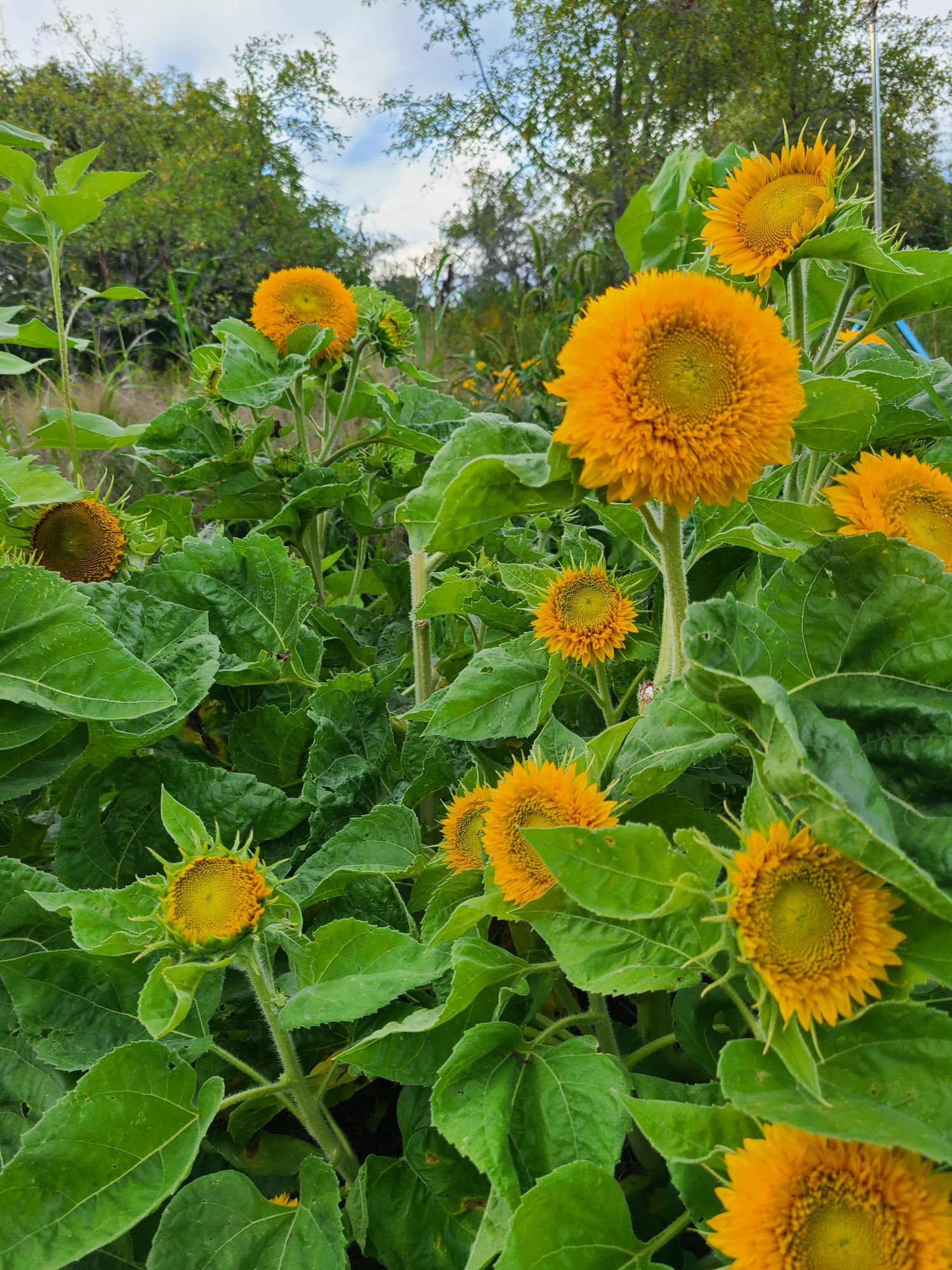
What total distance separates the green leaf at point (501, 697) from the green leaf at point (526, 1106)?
1.06 ft

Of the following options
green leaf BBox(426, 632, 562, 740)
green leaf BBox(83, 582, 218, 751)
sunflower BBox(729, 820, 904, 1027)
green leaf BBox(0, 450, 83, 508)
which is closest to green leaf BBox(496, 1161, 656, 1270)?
sunflower BBox(729, 820, 904, 1027)

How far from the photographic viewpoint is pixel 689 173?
1.05 metres

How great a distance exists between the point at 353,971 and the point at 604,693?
43 centimetres

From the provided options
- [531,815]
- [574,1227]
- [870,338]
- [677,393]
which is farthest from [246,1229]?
[870,338]

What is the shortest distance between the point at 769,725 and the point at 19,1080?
927mm

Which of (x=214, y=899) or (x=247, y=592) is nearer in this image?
(x=214, y=899)

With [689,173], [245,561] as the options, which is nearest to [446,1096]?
[245,561]

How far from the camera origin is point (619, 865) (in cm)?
63

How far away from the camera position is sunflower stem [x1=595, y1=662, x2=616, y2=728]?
1.00 m

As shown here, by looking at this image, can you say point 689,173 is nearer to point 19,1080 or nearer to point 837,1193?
point 837,1193

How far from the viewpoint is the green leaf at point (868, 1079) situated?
513mm

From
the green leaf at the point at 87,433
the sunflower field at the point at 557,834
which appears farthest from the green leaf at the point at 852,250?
the green leaf at the point at 87,433

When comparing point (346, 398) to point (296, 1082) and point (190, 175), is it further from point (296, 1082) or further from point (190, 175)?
point (190, 175)

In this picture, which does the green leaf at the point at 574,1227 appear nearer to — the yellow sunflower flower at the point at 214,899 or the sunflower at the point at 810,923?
the sunflower at the point at 810,923
